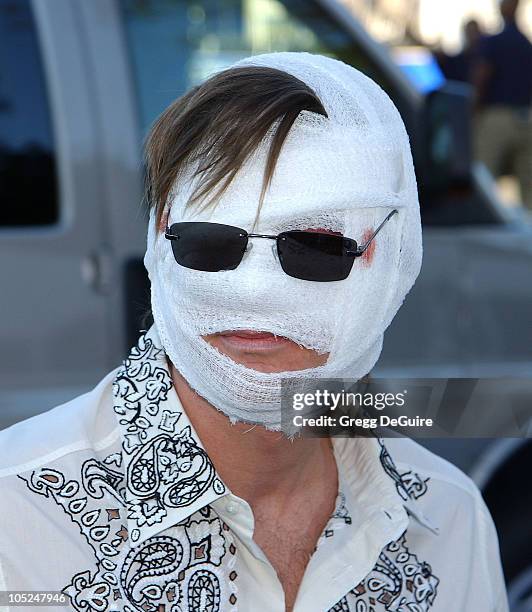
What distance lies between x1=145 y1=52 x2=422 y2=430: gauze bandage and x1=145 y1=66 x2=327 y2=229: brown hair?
18 millimetres

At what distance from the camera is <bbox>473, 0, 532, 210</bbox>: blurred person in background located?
761 cm

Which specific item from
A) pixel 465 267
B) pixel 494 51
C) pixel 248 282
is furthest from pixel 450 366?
pixel 494 51

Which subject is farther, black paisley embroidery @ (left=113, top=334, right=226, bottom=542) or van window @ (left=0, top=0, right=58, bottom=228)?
van window @ (left=0, top=0, right=58, bottom=228)

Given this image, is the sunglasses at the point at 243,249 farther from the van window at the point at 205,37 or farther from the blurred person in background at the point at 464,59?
the blurred person in background at the point at 464,59

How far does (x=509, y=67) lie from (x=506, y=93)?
186mm

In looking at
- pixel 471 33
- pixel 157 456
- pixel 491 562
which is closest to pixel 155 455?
pixel 157 456

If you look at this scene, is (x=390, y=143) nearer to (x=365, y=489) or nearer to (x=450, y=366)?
(x=365, y=489)

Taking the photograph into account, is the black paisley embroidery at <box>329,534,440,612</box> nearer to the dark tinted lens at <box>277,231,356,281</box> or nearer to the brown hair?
the dark tinted lens at <box>277,231,356,281</box>

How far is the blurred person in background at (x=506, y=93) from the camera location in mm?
7613

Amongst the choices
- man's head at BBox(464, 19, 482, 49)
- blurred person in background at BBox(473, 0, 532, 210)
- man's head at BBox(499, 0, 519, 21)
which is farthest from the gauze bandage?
man's head at BBox(464, 19, 482, 49)

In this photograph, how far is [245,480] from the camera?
186 cm

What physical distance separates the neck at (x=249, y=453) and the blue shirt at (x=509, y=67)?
6.38 metres

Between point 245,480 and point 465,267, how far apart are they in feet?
6.92

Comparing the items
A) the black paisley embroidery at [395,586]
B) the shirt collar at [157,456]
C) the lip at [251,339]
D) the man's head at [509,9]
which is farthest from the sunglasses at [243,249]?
the man's head at [509,9]
